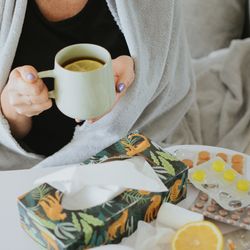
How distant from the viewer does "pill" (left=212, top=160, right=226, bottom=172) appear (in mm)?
923

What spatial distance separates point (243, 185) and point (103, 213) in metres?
0.25

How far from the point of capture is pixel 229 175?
91 cm

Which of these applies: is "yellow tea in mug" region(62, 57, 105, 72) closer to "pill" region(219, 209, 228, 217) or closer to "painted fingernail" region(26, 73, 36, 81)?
"painted fingernail" region(26, 73, 36, 81)

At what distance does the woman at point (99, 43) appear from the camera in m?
1.03

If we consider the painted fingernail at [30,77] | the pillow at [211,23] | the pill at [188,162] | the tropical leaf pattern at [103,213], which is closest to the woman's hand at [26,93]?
the painted fingernail at [30,77]

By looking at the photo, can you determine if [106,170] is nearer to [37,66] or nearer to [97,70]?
[97,70]

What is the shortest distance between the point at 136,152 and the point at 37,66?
13.3 inches

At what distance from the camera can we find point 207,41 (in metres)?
1.51

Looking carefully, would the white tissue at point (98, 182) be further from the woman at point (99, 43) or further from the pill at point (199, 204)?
the woman at point (99, 43)

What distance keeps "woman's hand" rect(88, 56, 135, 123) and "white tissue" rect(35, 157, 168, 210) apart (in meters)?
Answer: 0.17

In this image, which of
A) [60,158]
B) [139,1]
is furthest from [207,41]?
[60,158]

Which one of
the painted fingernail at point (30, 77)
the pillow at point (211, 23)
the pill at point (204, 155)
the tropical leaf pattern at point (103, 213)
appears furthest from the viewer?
the pillow at point (211, 23)

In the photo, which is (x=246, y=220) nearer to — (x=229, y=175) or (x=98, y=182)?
(x=229, y=175)

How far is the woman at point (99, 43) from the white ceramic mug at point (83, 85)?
5.1 inches
